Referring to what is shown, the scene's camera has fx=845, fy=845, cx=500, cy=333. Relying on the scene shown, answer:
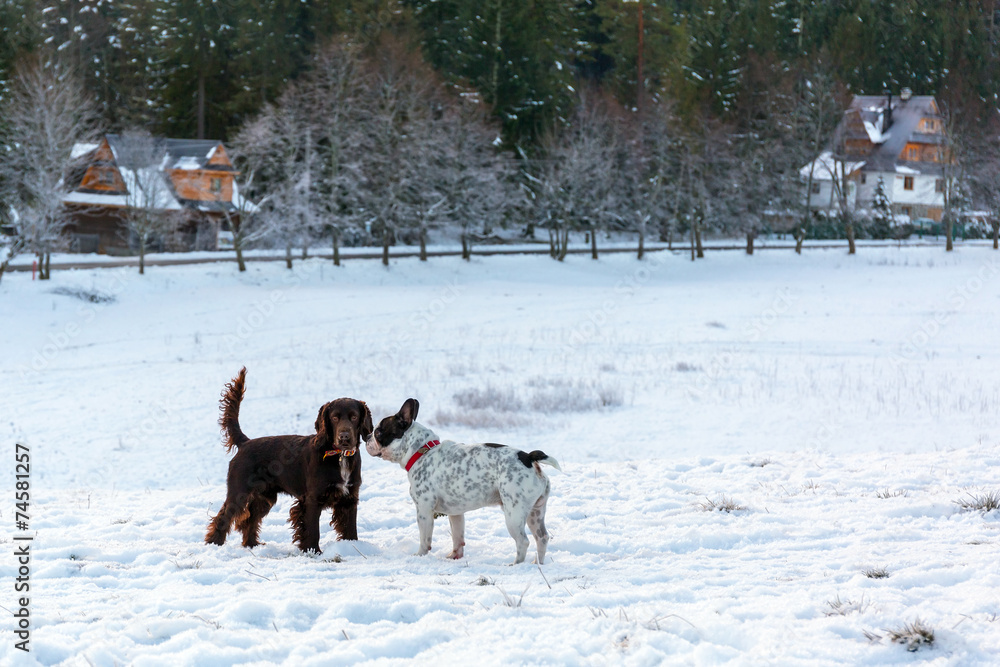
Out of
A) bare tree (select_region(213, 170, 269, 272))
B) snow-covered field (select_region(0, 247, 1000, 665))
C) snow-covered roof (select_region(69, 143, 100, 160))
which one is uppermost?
snow-covered roof (select_region(69, 143, 100, 160))

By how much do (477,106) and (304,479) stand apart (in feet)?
→ 157

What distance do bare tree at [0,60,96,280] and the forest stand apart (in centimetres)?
49

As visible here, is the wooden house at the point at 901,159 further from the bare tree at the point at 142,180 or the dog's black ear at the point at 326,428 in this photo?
the dog's black ear at the point at 326,428

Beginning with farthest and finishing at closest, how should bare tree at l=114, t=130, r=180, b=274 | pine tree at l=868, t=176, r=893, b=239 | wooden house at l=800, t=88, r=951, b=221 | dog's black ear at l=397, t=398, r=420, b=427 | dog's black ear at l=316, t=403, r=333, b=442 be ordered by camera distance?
1. wooden house at l=800, t=88, r=951, b=221
2. pine tree at l=868, t=176, r=893, b=239
3. bare tree at l=114, t=130, r=180, b=274
4. dog's black ear at l=397, t=398, r=420, b=427
5. dog's black ear at l=316, t=403, r=333, b=442

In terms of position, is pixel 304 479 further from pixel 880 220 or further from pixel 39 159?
pixel 880 220

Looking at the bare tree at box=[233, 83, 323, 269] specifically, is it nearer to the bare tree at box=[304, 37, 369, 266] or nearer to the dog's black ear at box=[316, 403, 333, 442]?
the bare tree at box=[304, 37, 369, 266]

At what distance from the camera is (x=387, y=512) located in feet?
27.3

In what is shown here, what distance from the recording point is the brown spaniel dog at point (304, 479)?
6641 millimetres

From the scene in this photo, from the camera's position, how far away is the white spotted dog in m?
6.24

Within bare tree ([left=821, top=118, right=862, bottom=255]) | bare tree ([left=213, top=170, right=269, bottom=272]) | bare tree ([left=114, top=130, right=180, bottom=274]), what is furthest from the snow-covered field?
bare tree ([left=821, top=118, right=862, bottom=255])

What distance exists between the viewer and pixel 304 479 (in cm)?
687

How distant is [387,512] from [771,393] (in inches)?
460

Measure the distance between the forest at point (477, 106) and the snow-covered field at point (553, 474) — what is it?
36.7 feet

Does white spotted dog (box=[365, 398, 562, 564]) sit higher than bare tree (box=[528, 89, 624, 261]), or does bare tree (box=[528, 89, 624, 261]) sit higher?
bare tree (box=[528, 89, 624, 261])
